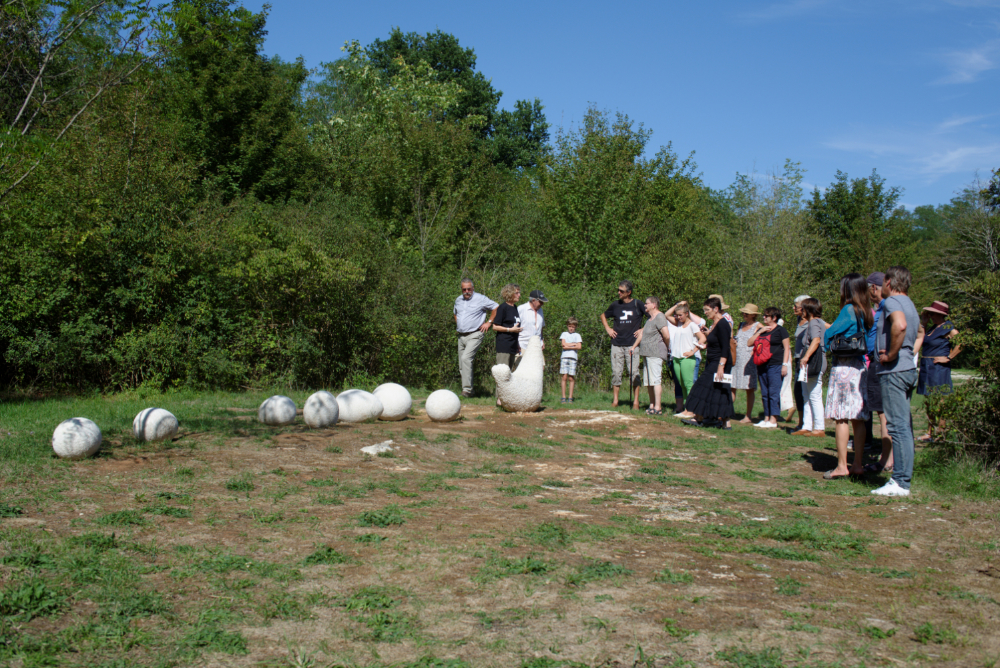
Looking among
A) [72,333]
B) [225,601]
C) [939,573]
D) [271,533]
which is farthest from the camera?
[72,333]

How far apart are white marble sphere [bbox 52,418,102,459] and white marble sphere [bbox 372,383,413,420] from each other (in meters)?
3.84

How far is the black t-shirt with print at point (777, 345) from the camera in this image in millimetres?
11547

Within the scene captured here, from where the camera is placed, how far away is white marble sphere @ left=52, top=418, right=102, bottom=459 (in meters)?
7.21

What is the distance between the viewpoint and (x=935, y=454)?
8078 mm

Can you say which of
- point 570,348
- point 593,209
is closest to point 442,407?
point 570,348

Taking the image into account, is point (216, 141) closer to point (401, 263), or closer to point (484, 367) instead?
point (401, 263)

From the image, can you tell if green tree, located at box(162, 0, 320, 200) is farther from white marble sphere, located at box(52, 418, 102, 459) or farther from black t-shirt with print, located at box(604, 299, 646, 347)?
white marble sphere, located at box(52, 418, 102, 459)

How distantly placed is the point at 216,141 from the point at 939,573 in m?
26.1

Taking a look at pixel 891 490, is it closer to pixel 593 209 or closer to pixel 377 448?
pixel 377 448

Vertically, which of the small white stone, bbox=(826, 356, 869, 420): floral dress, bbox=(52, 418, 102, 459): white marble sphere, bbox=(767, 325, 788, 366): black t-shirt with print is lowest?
the small white stone

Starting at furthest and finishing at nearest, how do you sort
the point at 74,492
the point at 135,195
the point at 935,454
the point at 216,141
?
1. the point at 216,141
2. the point at 135,195
3. the point at 935,454
4. the point at 74,492

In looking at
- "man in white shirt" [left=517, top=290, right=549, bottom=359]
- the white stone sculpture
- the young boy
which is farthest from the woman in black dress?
the young boy

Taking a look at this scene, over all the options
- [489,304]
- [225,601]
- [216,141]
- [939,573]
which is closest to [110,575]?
[225,601]

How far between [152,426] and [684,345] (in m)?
7.92
